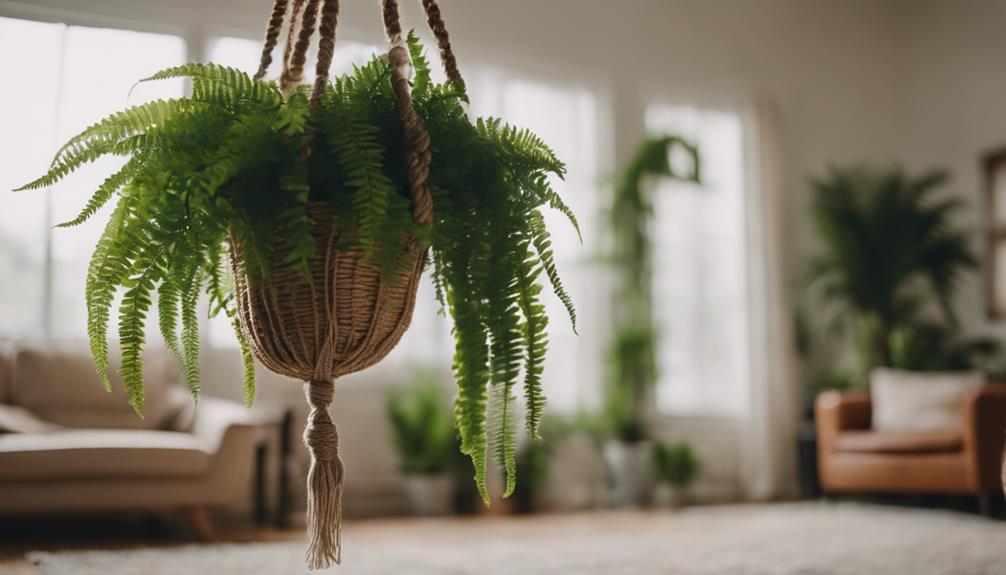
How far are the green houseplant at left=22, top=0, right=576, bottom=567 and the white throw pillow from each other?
14.2 feet

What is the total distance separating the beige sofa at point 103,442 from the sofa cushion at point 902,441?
10.4ft

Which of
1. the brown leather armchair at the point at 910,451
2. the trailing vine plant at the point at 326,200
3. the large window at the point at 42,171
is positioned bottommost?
the brown leather armchair at the point at 910,451

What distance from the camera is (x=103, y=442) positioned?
3619 mm

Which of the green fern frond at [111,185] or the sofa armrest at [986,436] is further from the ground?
the green fern frond at [111,185]

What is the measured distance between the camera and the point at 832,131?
6.82 metres

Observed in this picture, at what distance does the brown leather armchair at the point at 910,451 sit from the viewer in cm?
443

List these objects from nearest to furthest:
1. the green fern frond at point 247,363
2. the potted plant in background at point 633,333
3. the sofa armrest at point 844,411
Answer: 1. the green fern frond at point 247,363
2. the sofa armrest at point 844,411
3. the potted plant in background at point 633,333

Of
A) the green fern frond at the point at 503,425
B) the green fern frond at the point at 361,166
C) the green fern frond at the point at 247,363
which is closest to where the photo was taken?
the green fern frond at the point at 361,166

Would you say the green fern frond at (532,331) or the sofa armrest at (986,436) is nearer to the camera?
the green fern frond at (532,331)

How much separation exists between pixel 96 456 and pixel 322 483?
2.83 metres

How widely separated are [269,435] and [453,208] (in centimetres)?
410

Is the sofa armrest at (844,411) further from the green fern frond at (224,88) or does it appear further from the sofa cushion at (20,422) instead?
the green fern frond at (224,88)

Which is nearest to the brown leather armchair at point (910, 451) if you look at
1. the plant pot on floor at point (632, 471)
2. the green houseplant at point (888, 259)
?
the green houseplant at point (888, 259)

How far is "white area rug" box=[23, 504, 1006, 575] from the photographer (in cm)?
288
